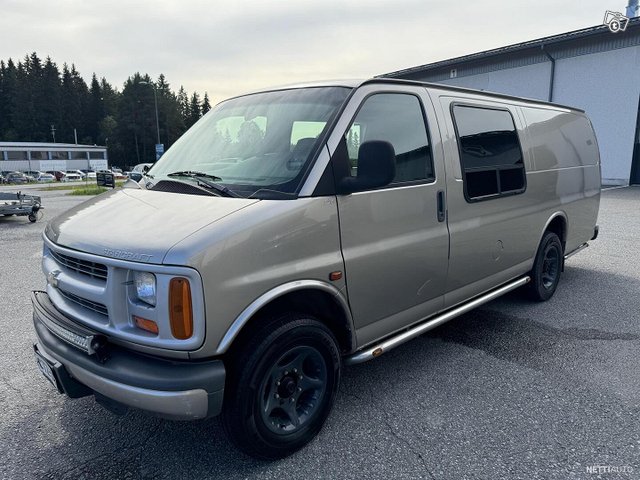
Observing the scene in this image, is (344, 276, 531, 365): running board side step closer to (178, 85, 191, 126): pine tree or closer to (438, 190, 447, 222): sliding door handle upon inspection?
(438, 190, 447, 222): sliding door handle

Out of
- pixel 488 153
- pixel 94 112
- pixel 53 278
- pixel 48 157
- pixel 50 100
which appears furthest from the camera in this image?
pixel 94 112

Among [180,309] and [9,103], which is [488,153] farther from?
[9,103]

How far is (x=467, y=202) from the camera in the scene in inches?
146

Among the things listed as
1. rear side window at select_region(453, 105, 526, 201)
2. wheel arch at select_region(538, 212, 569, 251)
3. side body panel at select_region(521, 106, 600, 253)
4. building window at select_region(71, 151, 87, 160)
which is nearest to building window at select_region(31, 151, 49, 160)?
building window at select_region(71, 151, 87, 160)

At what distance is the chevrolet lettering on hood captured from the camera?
2203 mm

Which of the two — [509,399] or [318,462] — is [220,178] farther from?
[509,399]

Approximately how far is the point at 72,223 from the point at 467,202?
287 cm

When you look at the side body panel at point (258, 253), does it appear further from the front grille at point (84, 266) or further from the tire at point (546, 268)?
the tire at point (546, 268)

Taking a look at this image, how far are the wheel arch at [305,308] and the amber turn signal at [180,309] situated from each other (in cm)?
20

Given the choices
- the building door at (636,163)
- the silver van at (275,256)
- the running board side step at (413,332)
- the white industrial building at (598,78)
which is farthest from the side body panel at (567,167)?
the building door at (636,163)

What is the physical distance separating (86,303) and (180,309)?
74cm

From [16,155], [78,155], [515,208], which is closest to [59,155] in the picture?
[78,155]
